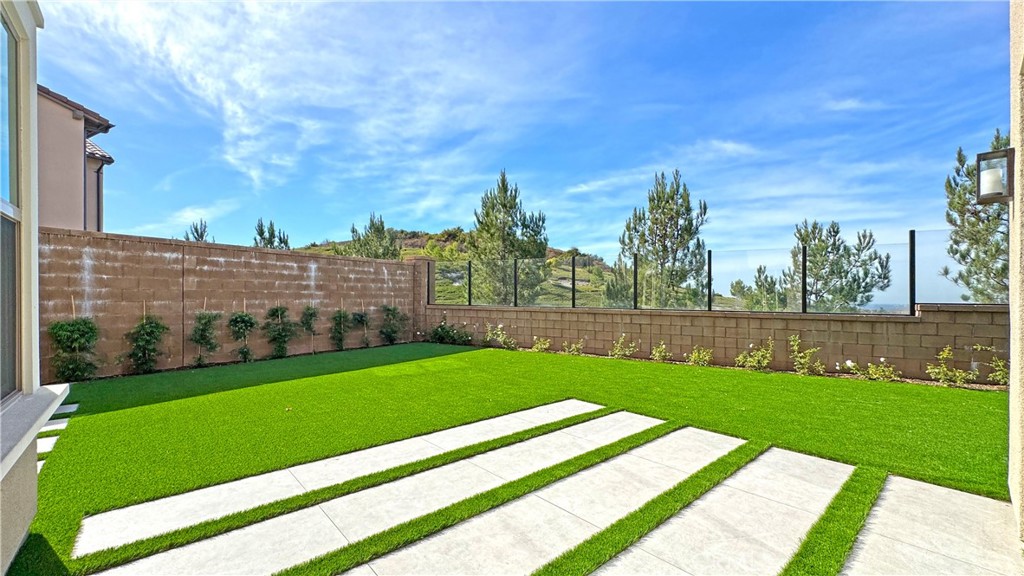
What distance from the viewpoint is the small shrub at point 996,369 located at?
17.4 ft

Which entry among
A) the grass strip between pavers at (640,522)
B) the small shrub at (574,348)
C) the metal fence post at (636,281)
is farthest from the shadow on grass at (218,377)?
the grass strip between pavers at (640,522)

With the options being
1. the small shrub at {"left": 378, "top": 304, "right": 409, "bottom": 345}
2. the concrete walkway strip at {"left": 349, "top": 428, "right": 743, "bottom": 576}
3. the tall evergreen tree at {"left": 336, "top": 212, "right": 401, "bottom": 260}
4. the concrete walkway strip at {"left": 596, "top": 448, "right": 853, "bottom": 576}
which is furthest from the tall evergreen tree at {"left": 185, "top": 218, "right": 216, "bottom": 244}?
the concrete walkway strip at {"left": 596, "top": 448, "right": 853, "bottom": 576}

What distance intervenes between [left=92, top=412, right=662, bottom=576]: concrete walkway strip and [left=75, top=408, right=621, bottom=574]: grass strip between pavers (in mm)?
43

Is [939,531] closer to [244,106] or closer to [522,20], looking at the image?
[522,20]

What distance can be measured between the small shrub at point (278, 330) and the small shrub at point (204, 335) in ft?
3.02

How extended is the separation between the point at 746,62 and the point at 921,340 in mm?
5639

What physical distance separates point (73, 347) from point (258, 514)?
6351mm

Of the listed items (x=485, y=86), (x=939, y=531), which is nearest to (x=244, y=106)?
(x=485, y=86)

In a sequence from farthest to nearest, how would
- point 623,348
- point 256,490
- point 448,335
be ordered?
point 448,335 → point 623,348 → point 256,490

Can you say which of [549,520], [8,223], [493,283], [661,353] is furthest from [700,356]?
[8,223]

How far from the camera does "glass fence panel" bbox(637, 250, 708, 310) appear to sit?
769 cm

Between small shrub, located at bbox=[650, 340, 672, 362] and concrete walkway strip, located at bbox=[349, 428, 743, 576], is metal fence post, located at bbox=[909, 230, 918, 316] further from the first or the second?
concrete walkway strip, located at bbox=[349, 428, 743, 576]

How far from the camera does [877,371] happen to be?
5977mm

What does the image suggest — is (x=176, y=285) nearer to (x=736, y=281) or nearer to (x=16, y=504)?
(x=16, y=504)
